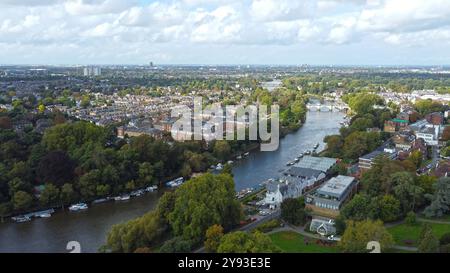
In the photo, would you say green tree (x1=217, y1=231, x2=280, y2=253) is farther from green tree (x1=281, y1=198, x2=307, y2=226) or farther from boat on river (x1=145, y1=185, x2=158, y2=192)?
boat on river (x1=145, y1=185, x2=158, y2=192)

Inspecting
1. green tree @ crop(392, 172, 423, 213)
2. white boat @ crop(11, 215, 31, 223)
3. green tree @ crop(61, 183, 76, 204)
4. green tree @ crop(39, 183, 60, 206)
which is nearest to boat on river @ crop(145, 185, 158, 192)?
green tree @ crop(61, 183, 76, 204)

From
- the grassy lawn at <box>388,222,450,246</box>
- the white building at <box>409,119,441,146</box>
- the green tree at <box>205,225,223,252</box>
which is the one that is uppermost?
the white building at <box>409,119,441,146</box>

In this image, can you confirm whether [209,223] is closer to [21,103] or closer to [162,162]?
[162,162]

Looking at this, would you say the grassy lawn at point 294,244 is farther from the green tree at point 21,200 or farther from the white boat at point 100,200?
the green tree at point 21,200

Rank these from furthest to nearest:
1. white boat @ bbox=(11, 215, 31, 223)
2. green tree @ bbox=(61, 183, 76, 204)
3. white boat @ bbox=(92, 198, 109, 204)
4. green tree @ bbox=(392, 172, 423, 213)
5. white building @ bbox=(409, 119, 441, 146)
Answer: white building @ bbox=(409, 119, 441, 146) → white boat @ bbox=(92, 198, 109, 204) → green tree @ bbox=(61, 183, 76, 204) → white boat @ bbox=(11, 215, 31, 223) → green tree @ bbox=(392, 172, 423, 213)

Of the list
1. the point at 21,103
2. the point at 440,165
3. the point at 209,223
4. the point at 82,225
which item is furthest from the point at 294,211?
the point at 21,103
